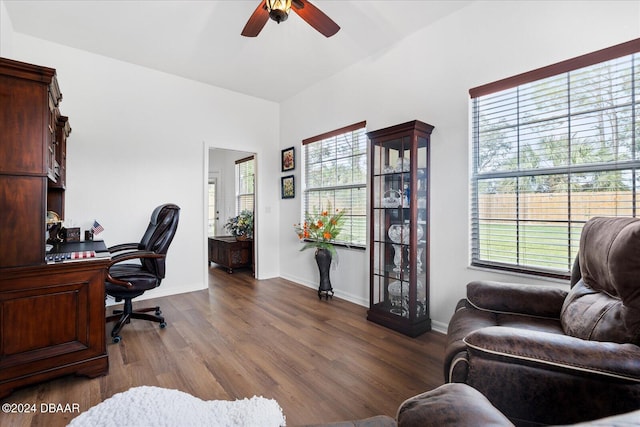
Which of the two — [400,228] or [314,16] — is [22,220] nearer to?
[314,16]

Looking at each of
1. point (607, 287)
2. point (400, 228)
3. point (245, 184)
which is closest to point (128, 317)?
point (400, 228)

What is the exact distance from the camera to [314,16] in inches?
89.6

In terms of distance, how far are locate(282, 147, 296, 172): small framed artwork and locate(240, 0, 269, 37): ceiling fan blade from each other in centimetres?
238

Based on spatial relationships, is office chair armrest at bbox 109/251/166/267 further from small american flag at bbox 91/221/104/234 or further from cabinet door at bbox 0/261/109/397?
small american flag at bbox 91/221/104/234

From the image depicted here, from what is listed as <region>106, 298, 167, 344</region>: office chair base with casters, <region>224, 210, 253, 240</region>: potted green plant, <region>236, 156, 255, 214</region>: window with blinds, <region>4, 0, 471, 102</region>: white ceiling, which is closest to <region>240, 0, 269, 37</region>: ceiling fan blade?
<region>4, 0, 471, 102</region>: white ceiling

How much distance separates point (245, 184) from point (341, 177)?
11.4 ft

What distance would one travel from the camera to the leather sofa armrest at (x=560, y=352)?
104 centimetres

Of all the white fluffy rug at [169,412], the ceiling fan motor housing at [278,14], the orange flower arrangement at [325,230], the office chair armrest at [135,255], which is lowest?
the white fluffy rug at [169,412]

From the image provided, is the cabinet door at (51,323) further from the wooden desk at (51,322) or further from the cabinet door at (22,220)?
the cabinet door at (22,220)

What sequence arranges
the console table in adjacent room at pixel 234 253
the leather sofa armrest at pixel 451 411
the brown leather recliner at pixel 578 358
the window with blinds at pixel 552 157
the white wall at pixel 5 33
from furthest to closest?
the console table in adjacent room at pixel 234 253 < the white wall at pixel 5 33 < the window with blinds at pixel 552 157 < the brown leather recliner at pixel 578 358 < the leather sofa armrest at pixel 451 411

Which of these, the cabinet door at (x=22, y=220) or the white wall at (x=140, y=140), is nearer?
the cabinet door at (x=22, y=220)

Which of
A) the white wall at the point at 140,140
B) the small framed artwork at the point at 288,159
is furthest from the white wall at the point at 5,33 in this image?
the small framed artwork at the point at 288,159

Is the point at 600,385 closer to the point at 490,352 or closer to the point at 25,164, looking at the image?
the point at 490,352

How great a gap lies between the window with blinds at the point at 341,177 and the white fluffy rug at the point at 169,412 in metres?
2.53
